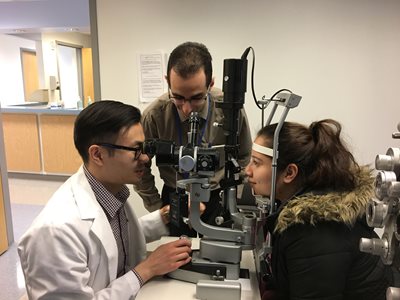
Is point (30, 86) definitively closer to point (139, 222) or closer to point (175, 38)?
point (175, 38)

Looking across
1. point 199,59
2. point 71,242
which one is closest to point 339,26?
point 199,59

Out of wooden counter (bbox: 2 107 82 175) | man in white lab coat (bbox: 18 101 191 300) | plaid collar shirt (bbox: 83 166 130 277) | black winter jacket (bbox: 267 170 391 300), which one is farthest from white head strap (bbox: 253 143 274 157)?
wooden counter (bbox: 2 107 82 175)

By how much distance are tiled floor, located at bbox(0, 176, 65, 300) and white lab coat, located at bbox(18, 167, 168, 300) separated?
1.50m

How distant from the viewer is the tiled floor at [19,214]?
2.23 meters

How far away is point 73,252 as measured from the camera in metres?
0.94

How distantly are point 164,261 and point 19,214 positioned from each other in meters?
3.07

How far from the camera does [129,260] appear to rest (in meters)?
1.25

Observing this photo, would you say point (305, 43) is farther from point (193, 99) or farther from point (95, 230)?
point (95, 230)

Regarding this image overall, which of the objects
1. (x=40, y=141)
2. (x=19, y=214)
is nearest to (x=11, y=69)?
(x=40, y=141)

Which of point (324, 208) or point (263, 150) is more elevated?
point (263, 150)

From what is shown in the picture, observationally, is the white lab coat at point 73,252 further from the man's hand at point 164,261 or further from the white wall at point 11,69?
the white wall at point 11,69

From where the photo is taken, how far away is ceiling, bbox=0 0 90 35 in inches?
192

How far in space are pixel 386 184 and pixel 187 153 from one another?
0.50 m

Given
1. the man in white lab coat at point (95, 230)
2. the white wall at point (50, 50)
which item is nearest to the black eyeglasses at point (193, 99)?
the man in white lab coat at point (95, 230)
